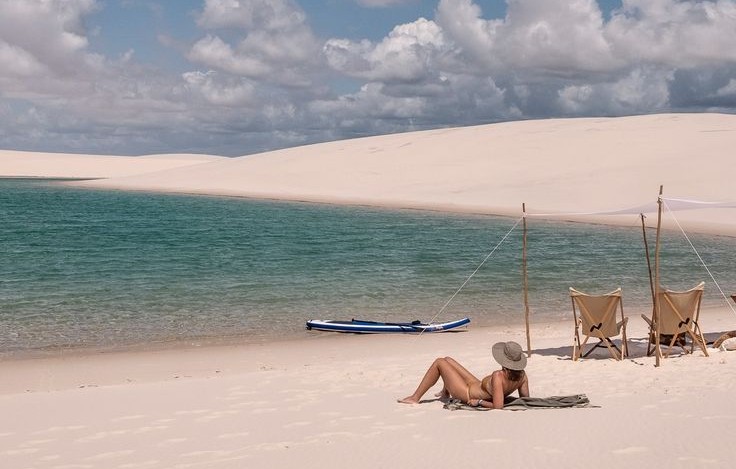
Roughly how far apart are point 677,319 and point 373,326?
4.72 meters

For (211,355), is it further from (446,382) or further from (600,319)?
(600,319)

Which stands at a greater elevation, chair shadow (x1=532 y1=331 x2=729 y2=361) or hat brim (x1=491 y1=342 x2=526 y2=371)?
hat brim (x1=491 y1=342 x2=526 y2=371)

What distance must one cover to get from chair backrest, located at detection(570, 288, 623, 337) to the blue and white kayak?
3326 millimetres

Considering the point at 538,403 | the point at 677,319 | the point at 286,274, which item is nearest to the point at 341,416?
the point at 538,403

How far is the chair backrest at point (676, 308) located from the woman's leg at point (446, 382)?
3.49 meters

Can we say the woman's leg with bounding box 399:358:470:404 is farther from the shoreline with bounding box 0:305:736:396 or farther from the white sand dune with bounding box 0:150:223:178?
the white sand dune with bounding box 0:150:223:178

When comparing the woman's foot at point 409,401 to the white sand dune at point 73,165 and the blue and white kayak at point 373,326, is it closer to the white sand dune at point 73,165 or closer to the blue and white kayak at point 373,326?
the blue and white kayak at point 373,326

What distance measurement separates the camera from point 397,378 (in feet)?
28.4

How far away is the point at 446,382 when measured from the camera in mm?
7508

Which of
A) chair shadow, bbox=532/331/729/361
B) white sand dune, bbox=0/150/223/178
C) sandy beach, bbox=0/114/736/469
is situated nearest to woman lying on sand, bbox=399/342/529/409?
sandy beach, bbox=0/114/736/469

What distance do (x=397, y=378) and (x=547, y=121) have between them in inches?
3059

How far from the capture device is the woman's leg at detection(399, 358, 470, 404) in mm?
7328

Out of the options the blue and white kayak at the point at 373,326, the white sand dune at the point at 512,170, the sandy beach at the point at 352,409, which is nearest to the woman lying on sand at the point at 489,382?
the sandy beach at the point at 352,409

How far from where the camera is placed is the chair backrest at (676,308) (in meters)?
9.73
